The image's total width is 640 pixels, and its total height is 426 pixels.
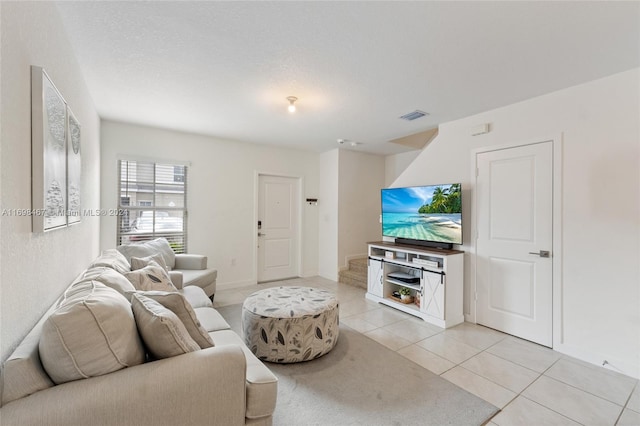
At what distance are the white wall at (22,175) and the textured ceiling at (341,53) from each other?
1.42ft

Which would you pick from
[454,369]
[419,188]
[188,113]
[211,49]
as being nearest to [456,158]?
[419,188]

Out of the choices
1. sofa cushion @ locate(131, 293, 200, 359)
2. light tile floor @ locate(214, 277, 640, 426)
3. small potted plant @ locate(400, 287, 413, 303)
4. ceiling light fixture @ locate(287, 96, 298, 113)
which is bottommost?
light tile floor @ locate(214, 277, 640, 426)

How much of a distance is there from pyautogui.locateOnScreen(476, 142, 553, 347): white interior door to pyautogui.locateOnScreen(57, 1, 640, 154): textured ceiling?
692 mm

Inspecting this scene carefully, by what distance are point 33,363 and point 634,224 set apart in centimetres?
383

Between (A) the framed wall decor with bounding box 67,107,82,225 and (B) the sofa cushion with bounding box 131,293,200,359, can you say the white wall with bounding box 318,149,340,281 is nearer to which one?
(A) the framed wall decor with bounding box 67,107,82,225

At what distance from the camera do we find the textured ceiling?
1.68m

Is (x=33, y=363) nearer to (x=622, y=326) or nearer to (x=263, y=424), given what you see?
(x=263, y=424)

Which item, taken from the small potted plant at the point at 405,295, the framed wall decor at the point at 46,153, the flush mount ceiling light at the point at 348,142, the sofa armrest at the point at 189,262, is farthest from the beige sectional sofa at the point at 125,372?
the flush mount ceiling light at the point at 348,142

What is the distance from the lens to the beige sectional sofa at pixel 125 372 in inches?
38.7

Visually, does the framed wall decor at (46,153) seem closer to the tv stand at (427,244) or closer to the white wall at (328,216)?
the tv stand at (427,244)

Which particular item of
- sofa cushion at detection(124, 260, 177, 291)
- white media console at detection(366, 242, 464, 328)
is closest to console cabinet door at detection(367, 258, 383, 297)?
white media console at detection(366, 242, 464, 328)

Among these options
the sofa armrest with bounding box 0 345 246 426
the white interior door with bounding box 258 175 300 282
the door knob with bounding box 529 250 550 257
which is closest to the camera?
the sofa armrest with bounding box 0 345 246 426

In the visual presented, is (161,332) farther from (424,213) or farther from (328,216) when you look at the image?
(328,216)

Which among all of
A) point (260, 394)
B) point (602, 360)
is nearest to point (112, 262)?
point (260, 394)
